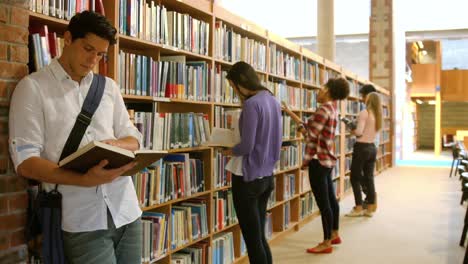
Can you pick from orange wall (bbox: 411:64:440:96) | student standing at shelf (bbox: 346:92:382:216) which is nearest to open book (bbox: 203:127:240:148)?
student standing at shelf (bbox: 346:92:382:216)

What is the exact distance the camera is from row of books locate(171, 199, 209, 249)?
3.29 m

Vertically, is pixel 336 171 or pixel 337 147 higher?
pixel 337 147

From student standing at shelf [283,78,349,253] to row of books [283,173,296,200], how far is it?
2.49ft

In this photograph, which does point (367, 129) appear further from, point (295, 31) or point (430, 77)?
point (430, 77)

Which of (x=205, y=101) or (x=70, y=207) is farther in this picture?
(x=205, y=101)

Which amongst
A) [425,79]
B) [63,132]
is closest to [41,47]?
[63,132]

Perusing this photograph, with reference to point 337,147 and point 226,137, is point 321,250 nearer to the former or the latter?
point 226,137

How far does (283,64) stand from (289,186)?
140 cm

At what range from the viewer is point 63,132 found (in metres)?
1.71

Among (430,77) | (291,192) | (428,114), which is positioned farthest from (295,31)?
(291,192)

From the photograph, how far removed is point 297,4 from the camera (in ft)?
55.7

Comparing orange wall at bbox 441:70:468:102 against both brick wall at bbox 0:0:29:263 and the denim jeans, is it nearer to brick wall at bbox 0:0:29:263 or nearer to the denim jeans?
the denim jeans

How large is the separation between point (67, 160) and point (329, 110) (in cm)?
324

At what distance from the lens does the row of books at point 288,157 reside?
201 inches
